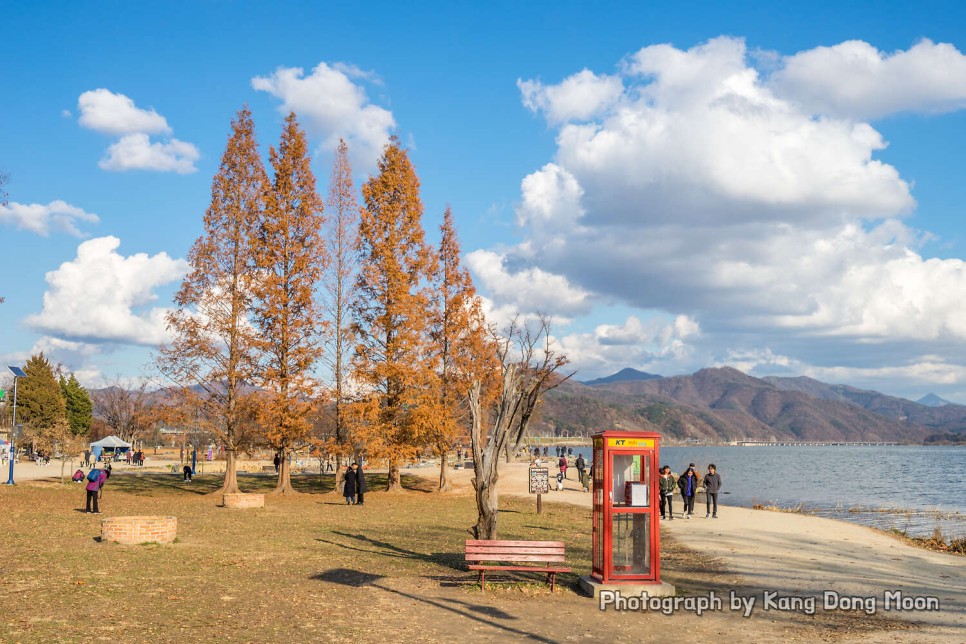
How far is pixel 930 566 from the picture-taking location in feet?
54.5

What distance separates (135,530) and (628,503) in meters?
10.4

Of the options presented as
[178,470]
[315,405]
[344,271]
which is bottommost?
[178,470]

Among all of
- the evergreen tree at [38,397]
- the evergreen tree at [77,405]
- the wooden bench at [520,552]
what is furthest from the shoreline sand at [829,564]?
the evergreen tree at [77,405]

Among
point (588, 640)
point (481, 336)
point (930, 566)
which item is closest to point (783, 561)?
point (930, 566)

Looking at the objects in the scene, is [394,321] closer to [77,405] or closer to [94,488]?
[94,488]

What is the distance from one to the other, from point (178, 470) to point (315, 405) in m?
20.7

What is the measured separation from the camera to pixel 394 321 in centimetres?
3281

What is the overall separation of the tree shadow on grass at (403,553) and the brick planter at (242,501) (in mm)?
9280

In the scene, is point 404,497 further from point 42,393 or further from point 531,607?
point 42,393

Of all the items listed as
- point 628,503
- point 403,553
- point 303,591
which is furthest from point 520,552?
point 403,553

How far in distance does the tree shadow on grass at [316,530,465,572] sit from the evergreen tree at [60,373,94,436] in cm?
7281

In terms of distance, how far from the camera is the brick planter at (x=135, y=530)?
15.9 meters

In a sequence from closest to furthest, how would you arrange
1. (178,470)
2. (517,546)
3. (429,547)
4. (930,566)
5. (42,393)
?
1. (517,546)
2. (930,566)
3. (429,547)
4. (178,470)
5. (42,393)

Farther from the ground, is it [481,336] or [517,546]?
[481,336]
